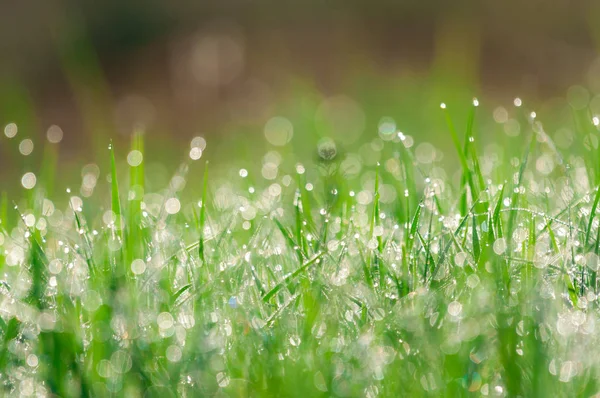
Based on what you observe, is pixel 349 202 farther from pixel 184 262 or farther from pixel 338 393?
pixel 338 393

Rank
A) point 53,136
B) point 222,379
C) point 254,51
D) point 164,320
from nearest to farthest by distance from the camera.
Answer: point 222,379, point 164,320, point 53,136, point 254,51

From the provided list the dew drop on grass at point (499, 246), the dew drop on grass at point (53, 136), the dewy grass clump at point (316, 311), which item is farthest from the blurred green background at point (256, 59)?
the dew drop on grass at point (499, 246)

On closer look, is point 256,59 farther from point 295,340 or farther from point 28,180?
point 295,340

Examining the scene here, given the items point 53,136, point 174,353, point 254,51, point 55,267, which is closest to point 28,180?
point 55,267

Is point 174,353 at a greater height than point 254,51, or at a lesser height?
lesser

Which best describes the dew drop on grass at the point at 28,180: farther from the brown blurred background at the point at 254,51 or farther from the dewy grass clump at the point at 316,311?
the brown blurred background at the point at 254,51

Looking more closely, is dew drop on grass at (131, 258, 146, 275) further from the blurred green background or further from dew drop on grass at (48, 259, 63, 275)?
the blurred green background

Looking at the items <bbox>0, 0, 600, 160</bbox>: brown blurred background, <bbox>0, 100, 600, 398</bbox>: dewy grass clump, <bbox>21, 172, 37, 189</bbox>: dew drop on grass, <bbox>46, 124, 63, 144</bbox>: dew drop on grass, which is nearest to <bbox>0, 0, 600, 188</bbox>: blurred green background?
<bbox>0, 0, 600, 160</bbox>: brown blurred background
